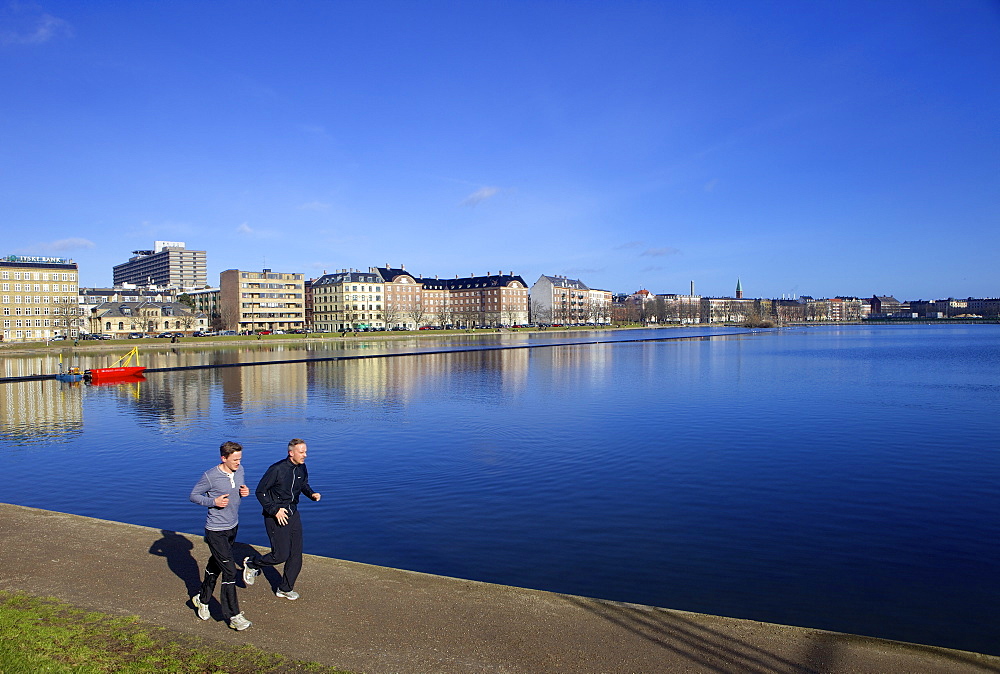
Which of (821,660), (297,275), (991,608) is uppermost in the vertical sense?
(297,275)

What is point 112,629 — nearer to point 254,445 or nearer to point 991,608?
point 991,608

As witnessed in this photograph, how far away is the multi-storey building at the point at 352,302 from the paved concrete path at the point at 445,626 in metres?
Answer: 183

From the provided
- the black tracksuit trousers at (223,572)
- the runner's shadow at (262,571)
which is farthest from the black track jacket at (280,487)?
the runner's shadow at (262,571)

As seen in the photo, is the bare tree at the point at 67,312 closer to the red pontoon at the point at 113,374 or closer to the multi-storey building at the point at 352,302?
the multi-storey building at the point at 352,302

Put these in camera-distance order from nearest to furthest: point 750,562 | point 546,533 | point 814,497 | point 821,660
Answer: point 821,660 → point 750,562 → point 546,533 → point 814,497

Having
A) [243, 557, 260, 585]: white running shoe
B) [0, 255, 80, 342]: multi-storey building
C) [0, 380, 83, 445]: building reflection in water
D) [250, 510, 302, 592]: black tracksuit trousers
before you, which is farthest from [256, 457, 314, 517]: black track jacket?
[0, 255, 80, 342]: multi-storey building

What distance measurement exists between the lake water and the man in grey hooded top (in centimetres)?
419

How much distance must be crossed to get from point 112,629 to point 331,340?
4833 inches

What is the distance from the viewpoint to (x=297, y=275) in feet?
578

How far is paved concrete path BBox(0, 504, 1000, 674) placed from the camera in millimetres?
7305

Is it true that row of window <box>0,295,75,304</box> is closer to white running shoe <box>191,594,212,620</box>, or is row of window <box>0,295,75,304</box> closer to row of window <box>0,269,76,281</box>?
row of window <box>0,269,76,281</box>

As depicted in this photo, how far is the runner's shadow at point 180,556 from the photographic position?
957 centimetres

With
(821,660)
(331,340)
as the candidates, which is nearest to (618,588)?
(821,660)

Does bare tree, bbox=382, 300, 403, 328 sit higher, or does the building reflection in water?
bare tree, bbox=382, 300, 403, 328
